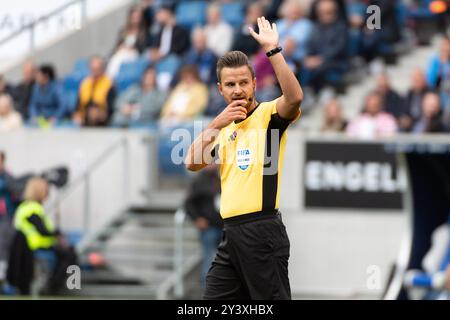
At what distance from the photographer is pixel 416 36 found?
17.2 meters

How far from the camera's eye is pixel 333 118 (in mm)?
15461

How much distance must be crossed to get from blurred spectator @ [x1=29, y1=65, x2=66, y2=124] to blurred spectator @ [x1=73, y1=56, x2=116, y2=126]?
1.79 ft

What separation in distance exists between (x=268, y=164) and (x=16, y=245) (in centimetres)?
863

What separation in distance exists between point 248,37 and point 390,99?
8.25 ft

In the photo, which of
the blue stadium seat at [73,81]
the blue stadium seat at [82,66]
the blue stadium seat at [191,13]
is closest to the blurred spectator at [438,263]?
the blue stadium seat at [191,13]

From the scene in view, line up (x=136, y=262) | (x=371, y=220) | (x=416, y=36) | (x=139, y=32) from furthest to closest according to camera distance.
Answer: (x=139, y=32), (x=416, y=36), (x=136, y=262), (x=371, y=220)

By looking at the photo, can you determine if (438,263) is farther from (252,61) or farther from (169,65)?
(169,65)

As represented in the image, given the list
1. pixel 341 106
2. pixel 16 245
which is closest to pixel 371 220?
pixel 341 106

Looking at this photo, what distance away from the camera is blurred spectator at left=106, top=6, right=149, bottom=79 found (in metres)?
18.3

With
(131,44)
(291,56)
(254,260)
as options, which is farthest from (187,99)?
(254,260)

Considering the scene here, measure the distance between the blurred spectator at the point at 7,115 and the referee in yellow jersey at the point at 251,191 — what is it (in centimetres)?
1027

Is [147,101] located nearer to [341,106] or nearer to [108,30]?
[341,106]

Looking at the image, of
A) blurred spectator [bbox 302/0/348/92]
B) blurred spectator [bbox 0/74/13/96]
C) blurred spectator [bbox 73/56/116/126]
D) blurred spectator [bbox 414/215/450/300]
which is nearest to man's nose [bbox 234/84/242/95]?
blurred spectator [bbox 414/215/450/300]
